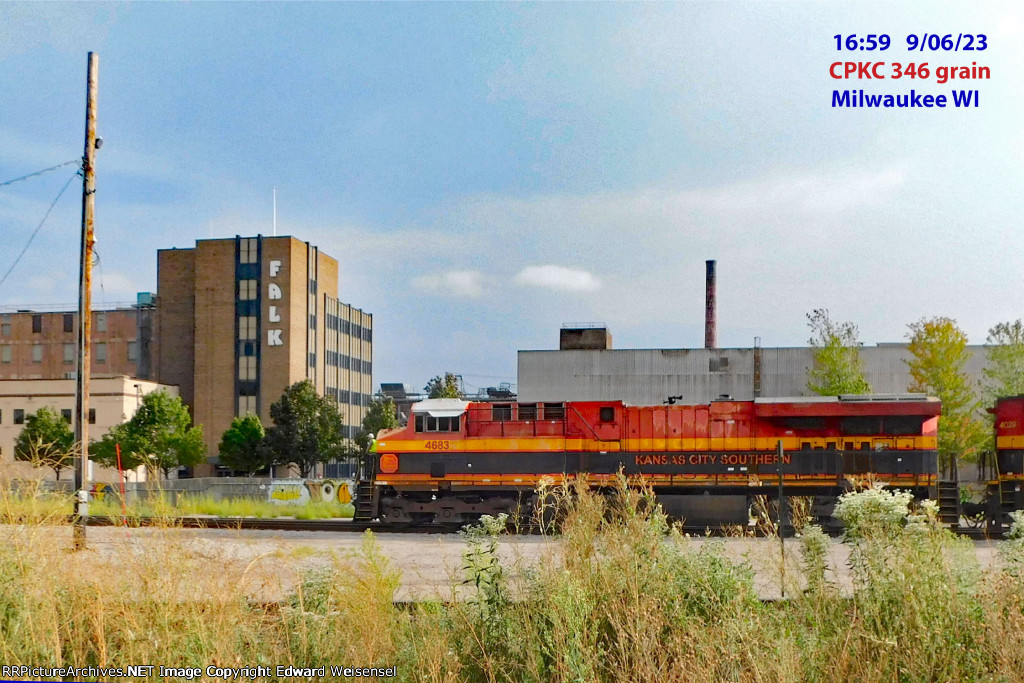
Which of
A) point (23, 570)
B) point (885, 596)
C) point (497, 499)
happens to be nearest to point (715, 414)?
point (497, 499)

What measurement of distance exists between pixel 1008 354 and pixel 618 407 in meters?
31.0

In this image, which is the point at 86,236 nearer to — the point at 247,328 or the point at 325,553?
the point at 325,553

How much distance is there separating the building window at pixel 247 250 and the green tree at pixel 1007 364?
206 ft

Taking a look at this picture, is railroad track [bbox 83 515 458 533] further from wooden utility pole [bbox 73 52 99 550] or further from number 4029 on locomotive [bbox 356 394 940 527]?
wooden utility pole [bbox 73 52 99 550]

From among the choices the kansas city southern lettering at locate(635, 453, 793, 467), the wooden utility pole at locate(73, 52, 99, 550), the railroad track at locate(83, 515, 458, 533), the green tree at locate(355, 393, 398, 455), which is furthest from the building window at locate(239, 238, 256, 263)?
the kansas city southern lettering at locate(635, 453, 793, 467)

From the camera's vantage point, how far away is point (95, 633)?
7.42 metres

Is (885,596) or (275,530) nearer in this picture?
(885,596)

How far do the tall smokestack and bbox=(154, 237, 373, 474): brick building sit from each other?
40.2 metres

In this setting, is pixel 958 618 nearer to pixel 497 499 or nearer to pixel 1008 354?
pixel 497 499

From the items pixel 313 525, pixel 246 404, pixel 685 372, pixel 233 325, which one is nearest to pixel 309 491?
pixel 313 525

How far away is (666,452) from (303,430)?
162 feet

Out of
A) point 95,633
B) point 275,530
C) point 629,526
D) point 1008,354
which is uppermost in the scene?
point 1008,354

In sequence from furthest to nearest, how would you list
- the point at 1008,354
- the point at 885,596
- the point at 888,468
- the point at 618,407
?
the point at 1008,354, the point at 618,407, the point at 888,468, the point at 885,596

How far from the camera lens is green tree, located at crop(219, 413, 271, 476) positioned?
220 feet
